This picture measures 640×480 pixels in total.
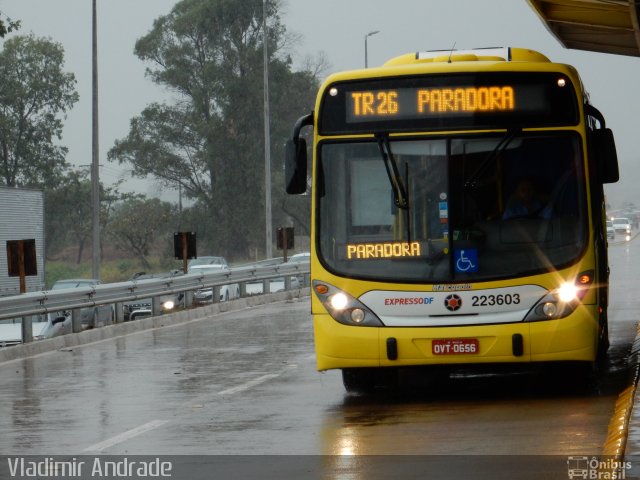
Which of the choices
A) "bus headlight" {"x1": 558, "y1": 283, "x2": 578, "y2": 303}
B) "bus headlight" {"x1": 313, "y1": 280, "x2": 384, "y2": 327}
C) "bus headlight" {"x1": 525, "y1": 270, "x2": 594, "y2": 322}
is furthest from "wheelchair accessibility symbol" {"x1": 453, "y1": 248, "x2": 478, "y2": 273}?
"bus headlight" {"x1": 313, "y1": 280, "x2": 384, "y2": 327}

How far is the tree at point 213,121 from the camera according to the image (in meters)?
84.7

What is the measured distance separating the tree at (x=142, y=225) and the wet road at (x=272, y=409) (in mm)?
67108

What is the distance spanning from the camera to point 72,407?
13891mm

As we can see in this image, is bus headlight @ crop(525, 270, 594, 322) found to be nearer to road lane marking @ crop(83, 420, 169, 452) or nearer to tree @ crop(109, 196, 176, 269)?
road lane marking @ crop(83, 420, 169, 452)

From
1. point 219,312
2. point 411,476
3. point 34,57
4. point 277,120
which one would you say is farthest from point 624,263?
point 411,476

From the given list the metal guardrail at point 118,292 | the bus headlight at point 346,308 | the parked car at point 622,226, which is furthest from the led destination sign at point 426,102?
the parked car at point 622,226

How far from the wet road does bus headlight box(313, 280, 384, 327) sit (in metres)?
0.76

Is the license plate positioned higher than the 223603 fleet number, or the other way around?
the 223603 fleet number

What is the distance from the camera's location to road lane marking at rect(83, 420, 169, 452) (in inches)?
423

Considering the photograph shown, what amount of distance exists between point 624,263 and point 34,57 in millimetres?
41615

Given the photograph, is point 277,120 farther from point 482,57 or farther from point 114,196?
point 482,57

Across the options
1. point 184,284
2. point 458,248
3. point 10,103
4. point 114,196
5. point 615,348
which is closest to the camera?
point 458,248

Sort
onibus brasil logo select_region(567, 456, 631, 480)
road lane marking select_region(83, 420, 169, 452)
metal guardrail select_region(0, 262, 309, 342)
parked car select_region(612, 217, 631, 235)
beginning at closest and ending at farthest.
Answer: onibus brasil logo select_region(567, 456, 631, 480), road lane marking select_region(83, 420, 169, 452), metal guardrail select_region(0, 262, 309, 342), parked car select_region(612, 217, 631, 235)

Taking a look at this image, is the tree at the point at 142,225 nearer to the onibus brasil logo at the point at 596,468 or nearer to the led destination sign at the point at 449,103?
the led destination sign at the point at 449,103
